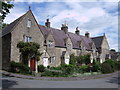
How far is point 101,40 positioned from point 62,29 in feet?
56.3

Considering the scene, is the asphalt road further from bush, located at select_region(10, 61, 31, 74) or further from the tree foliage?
the tree foliage

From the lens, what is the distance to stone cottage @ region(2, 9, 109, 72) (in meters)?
25.2

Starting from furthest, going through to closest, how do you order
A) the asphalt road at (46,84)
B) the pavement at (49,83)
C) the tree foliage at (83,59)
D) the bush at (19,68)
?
the tree foliage at (83,59) → the bush at (19,68) → the pavement at (49,83) → the asphalt road at (46,84)

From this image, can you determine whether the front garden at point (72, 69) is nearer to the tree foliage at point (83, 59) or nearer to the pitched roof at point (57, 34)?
the tree foliage at point (83, 59)

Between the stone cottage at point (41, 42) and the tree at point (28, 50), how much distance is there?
72 cm

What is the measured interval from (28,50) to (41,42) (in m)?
5.89

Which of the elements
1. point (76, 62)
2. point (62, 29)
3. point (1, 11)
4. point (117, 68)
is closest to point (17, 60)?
point (1, 11)

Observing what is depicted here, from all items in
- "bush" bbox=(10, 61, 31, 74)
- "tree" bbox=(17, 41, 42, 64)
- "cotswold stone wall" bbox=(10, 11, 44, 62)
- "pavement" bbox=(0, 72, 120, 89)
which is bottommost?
"pavement" bbox=(0, 72, 120, 89)

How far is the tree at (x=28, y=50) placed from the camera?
24.3 m

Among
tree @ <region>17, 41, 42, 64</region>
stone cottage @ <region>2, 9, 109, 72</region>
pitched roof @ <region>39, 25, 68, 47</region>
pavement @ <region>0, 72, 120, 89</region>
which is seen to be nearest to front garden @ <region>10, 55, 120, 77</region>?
stone cottage @ <region>2, 9, 109, 72</region>

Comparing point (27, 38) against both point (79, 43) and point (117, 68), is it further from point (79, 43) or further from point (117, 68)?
point (117, 68)

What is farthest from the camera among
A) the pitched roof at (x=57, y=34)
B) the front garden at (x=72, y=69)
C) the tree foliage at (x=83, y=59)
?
the tree foliage at (x=83, y=59)

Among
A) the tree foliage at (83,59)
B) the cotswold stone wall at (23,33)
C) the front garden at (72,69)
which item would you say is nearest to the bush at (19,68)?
the front garden at (72,69)

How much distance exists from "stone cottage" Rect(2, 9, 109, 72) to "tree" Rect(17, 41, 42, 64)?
715mm
